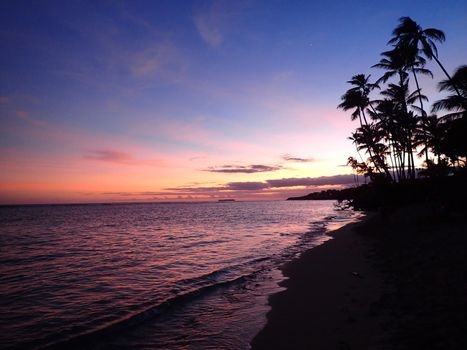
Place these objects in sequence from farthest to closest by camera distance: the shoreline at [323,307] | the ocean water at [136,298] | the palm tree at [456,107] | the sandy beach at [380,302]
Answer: the palm tree at [456,107] → the ocean water at [136,298] → the shoreline at [323,307] → the sandy beach at [380,302]

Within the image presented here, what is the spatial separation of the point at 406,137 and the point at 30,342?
45289 mm

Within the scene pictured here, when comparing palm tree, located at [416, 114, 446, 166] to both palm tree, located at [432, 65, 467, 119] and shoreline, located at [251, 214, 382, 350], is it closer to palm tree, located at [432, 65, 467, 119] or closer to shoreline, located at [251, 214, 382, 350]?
palm tree, located at [432, 65, 467, 119]

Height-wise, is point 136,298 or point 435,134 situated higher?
point 435,134

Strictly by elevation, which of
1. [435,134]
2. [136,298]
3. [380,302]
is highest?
[435,134]

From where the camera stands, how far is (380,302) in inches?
292

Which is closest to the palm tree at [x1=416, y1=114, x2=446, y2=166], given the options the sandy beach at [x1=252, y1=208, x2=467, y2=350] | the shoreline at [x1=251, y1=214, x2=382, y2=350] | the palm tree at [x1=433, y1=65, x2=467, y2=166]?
the palm tree at [x1=433, y1=65, x2=467, y2=166]

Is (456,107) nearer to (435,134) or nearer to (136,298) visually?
(435,134)

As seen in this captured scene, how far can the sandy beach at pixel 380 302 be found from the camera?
5562mm

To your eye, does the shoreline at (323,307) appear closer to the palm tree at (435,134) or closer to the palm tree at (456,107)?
the palm tree at (456,107)

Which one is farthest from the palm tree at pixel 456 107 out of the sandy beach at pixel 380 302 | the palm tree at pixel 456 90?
the sandy beach at pixel 380 302

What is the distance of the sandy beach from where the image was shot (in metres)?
5.56

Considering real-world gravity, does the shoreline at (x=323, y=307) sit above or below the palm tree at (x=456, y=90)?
below

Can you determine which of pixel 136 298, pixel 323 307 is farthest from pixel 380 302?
pixel 136 298

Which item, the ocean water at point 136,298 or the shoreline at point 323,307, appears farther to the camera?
the ocean water at point 136,298
